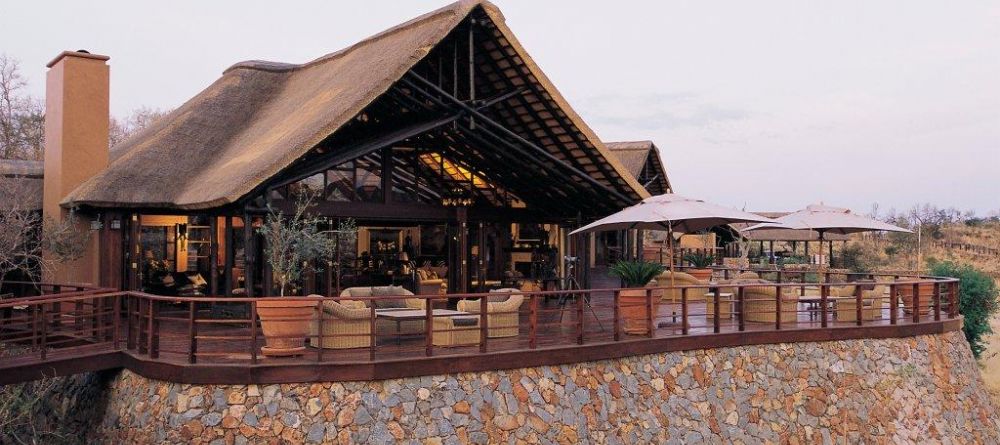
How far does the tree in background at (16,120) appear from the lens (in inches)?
1337

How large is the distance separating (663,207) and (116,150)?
1117 centimetres

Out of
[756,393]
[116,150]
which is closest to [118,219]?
[116,150]

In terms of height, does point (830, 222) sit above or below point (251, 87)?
below

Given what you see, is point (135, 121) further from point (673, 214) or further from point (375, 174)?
point (673, 214)

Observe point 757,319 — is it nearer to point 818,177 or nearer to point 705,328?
point 705,328

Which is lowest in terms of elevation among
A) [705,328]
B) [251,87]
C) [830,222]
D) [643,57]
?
[705,328]

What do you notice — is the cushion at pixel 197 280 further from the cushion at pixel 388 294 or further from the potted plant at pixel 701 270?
the potted plant at pixel 701 270

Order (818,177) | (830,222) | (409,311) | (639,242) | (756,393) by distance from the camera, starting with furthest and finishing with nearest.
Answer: (818,177), (639,242), (830,222), (756,393), (409,311)

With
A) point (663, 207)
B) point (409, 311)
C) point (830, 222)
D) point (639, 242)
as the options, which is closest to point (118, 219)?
point (409, 311)

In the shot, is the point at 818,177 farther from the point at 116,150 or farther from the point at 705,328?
the point at 116,150

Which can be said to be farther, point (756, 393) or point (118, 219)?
point (118, 219)

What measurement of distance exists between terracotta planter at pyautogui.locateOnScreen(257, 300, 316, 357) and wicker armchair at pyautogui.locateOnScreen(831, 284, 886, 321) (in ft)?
28.3

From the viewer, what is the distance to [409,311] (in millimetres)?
11156

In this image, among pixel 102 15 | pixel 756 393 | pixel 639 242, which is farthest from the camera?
pixel 639 242
